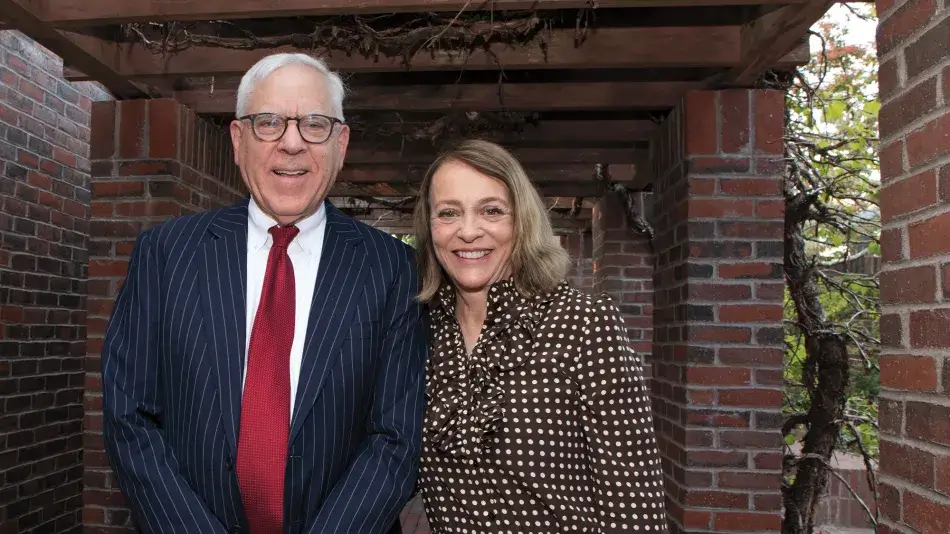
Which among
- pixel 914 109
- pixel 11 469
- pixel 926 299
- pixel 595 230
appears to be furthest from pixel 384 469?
pixel 595 230

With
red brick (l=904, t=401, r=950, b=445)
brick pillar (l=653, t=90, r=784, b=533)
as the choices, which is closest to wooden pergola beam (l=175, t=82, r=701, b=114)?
brick pillar (l=653, t=90, r=784, b=533)

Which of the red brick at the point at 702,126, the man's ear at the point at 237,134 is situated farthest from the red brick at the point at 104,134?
the red brick at the point at 702,126

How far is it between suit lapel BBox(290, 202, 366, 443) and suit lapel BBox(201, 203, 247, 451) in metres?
0.15

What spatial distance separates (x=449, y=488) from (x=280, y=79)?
1.12 meters

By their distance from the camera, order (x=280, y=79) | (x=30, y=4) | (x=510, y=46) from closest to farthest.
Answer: (x=280, y=79) < (x=30, y=4) < (x=510, y=46)

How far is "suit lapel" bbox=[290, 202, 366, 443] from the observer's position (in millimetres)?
1707

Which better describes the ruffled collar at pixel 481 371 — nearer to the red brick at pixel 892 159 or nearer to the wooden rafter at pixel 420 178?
the red brick at pixel 892 159

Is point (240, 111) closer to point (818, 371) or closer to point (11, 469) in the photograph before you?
point (11, 469)

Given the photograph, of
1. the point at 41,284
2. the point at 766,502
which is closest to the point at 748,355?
the point at 766,502

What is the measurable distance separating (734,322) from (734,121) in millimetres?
886

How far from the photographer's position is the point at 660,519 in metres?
1.65

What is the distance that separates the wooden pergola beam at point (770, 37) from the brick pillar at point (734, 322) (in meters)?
0.17

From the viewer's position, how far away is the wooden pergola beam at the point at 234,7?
2.53 meters

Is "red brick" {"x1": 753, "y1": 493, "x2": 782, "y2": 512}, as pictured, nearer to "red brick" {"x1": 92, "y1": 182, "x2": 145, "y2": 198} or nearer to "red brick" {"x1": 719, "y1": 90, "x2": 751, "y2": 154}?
"red brick" {"x1": 719, "y1": 90, "x2": 751, "y2": 154}
